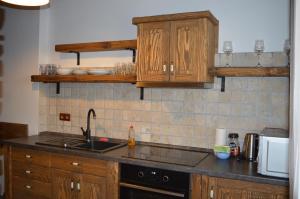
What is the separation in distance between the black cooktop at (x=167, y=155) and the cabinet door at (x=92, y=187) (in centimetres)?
35

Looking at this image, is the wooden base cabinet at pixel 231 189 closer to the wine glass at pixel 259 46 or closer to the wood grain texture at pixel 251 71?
the wood grain texture at pixel 251 71

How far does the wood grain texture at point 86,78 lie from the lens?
2775 millimetres

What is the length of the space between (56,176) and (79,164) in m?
0.32

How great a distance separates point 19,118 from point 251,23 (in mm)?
2850

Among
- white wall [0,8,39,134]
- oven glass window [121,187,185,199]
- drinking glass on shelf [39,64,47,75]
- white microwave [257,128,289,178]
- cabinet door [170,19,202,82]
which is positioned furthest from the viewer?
white wall [0,8,39,134]

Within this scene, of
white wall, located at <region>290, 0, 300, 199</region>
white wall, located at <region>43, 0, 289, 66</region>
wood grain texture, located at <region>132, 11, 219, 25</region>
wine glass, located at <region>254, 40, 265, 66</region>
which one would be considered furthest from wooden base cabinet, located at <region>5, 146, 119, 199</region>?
wine glass, located at <region>254, 40, 265, 66</region>

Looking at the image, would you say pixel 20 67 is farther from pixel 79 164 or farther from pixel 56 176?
pixel 79 164

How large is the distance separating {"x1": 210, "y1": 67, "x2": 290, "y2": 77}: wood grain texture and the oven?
2.91ft

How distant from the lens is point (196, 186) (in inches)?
84.4

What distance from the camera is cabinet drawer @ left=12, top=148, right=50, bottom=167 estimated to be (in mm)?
2779

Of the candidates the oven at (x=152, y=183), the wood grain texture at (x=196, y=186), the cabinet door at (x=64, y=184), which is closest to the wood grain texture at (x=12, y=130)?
the cabinet door at (x=64, y=184)

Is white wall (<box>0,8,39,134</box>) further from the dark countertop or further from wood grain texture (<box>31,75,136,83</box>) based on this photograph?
the dark countertop

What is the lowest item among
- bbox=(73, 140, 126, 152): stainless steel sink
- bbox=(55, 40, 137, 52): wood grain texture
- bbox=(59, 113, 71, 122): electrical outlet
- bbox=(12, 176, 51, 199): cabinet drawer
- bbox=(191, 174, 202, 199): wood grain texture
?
bbox=(12, 176, 51, 199): cabinet drawer

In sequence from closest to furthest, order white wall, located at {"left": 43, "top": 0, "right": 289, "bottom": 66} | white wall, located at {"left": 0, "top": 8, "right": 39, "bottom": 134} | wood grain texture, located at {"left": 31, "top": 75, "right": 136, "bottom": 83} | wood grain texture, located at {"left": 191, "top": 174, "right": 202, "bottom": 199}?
wood grain texture, located at {"left": 191, "top": 174, "right": 202, "bottom": 199} < white wall, located at {"left": 43, "top": 0, "right": 289, "bottom": 66} < wood grain texture, located at {"left": 31, "top": 75, "right": 136, "bottom": 83} < white wall, located at {"left": 0, "top": 8, "right": 39, "bottom": 134}
